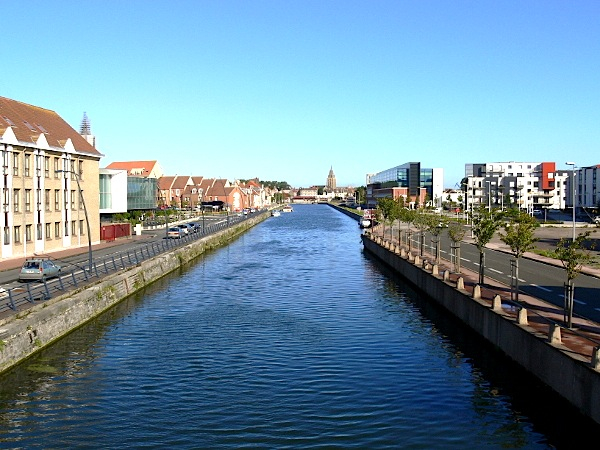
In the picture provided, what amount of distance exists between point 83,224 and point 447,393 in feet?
177

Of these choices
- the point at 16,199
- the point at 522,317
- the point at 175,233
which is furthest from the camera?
the point at 175,233

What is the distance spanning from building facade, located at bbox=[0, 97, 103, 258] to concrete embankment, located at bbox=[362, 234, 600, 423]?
27507mm

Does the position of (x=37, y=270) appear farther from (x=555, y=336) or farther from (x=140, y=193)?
(x=140, y=193)

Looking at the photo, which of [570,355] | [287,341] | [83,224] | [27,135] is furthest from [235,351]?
[83,224]

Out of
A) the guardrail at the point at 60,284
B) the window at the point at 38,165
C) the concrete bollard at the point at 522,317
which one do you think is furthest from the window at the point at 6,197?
the concrete bollard at the point at 522,317

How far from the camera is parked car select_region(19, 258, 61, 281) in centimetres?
3969

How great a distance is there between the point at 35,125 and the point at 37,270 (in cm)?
2896

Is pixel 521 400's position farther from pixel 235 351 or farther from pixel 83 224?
pixel 83 224

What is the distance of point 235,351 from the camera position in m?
29.5

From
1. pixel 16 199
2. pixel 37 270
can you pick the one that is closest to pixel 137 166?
pixel 16 199

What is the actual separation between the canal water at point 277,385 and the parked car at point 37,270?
203 inches

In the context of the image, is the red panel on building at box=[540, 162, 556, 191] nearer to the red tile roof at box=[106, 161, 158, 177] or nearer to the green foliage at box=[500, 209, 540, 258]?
the red tile roof at box=[106, 161, 158, 177]

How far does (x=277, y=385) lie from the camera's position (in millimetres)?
24359

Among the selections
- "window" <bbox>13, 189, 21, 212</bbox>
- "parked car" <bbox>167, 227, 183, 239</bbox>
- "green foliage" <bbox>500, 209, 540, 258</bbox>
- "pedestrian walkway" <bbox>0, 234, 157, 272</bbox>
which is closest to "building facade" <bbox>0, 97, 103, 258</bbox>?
"window" <bbox>13, 189, 21, 212</bbox>
